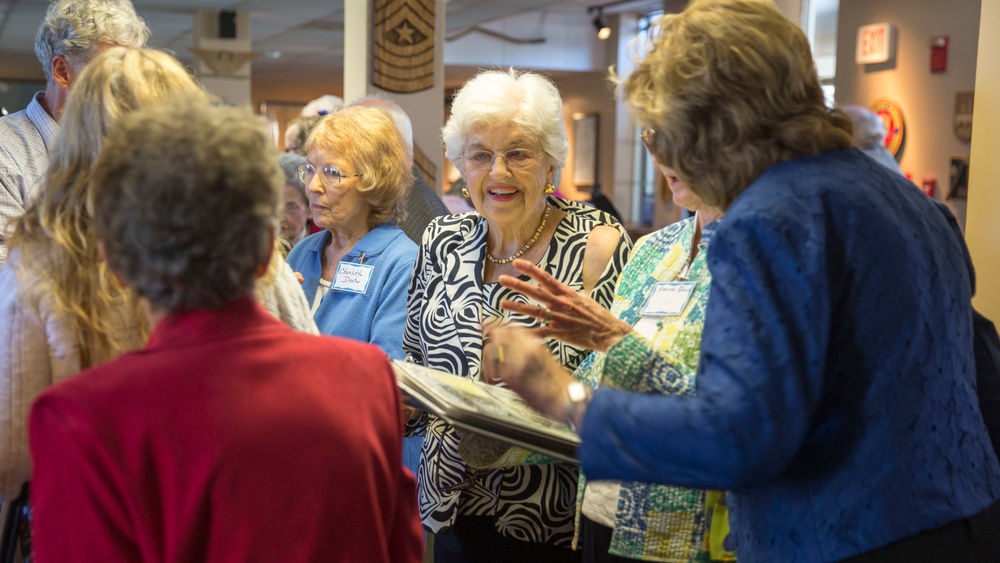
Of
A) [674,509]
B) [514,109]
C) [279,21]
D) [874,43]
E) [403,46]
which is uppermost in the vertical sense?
[279,21]

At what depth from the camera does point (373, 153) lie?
2.55 metres

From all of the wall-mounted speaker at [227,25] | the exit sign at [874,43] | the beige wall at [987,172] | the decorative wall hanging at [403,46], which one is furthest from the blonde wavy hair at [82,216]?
the wall-mounted speaker at [227,25]

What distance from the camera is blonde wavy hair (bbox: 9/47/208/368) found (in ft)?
3.86

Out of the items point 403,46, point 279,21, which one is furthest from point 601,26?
point 403,46

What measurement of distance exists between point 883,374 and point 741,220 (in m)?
0.26

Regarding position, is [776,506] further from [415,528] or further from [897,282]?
[415,528]

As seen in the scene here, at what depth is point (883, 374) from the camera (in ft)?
3.66

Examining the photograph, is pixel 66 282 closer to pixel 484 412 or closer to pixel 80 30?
pixel 484 412

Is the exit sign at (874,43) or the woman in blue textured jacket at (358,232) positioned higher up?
the exit sign at (874,43)

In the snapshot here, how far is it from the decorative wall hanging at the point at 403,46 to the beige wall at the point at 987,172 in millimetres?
3046

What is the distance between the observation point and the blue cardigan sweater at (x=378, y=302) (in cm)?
236

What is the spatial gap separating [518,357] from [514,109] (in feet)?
3.67

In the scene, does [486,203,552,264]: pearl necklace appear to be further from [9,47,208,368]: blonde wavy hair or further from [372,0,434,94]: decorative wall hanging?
[372,0,434,94]: decorative wall hanging

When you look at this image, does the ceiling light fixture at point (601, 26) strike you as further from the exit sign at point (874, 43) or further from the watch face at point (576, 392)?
the watch face at point (576, 392)
